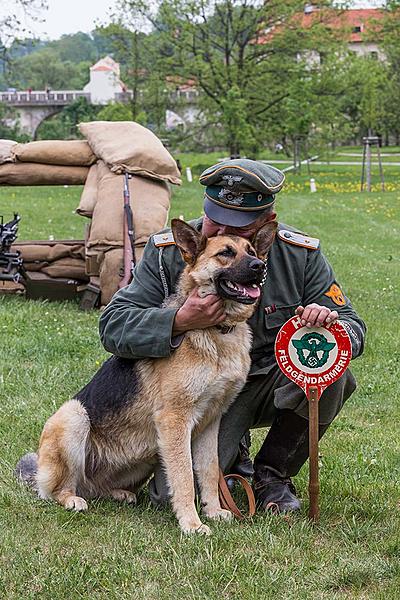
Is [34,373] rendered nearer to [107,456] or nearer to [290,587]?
[107,456]

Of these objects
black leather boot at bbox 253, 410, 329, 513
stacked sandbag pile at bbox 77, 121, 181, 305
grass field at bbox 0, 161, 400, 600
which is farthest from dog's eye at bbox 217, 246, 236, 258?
stacked sandbag pile at bbox 77, 121, 181, 305

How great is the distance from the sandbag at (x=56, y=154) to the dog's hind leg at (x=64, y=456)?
5.36 metres

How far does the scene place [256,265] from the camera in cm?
341

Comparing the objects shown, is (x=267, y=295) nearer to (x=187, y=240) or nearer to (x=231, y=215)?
(x=231, y=215)

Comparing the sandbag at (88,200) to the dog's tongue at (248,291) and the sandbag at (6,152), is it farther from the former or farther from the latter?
the dog's tongue at (248,291)

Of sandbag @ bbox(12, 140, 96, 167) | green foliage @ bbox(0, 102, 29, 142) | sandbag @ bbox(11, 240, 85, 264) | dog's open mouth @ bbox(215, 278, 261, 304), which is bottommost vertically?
green foliage @ bbox(0, 102, 29, 142)

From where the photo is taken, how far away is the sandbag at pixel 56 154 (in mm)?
8953

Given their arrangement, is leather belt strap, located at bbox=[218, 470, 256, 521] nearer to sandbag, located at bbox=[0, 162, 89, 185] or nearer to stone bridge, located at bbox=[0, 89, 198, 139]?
sandbag, located at bbox=[0, 162, 89, 185]

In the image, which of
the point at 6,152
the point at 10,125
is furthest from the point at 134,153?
the point at 10,125

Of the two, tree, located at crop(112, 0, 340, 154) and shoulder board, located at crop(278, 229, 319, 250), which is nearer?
shoulder board, located at crop(278, 229, 319, 250)

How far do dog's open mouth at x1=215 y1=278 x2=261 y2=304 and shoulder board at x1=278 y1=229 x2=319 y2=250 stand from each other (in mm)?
580

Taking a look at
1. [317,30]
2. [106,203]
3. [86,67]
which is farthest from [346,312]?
[86,67]

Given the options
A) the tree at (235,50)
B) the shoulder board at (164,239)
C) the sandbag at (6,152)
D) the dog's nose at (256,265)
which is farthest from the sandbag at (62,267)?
the tree at (235,50)

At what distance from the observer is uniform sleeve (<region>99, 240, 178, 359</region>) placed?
3703 mm
